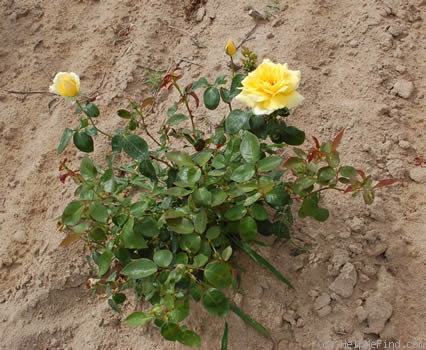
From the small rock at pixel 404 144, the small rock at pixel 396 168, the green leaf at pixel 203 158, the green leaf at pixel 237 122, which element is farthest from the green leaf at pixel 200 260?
the small rock at pixel 404 144

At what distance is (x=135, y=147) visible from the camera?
176 centimetres

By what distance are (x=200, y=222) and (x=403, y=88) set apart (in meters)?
1.35

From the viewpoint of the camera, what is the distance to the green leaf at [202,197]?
1.65 m

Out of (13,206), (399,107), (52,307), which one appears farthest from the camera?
(13,206)

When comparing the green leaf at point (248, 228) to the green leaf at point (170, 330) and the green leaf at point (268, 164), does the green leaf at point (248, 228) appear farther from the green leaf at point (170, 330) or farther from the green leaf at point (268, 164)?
the green leaf at point (170, 330)

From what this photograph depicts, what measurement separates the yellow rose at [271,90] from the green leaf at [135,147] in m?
0.42

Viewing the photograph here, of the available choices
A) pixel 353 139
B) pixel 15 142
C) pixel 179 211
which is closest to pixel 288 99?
pixel 179 211

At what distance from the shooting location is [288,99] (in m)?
1.57

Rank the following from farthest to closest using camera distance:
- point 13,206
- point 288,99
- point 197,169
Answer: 1. point 13,206
2. point 197,169
3. point 288,99

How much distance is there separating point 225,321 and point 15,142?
176 cm

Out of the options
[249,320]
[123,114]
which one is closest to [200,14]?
[123,114]

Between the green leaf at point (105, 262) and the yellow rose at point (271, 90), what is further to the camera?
the green leaf at point (105, 262)

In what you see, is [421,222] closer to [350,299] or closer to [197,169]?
[350,299]

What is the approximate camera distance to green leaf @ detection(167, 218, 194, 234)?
1683 mm
